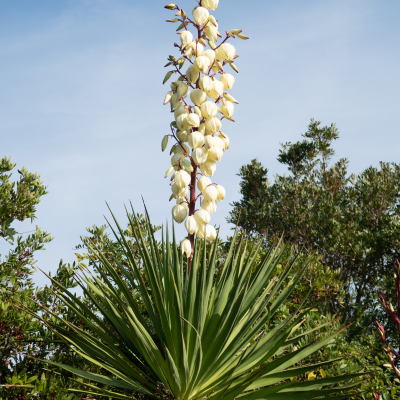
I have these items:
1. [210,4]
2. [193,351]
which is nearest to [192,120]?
[210,4]

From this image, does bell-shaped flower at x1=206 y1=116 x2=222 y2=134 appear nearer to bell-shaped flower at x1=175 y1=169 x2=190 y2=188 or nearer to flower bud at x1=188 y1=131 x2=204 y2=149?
flower bud at x1=188 y1=131 x2=204 y2=149

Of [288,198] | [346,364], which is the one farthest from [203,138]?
[288,198]

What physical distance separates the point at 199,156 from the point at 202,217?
35 cm

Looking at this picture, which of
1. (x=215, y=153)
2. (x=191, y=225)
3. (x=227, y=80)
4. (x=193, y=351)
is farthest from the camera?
(x=227, y=80)

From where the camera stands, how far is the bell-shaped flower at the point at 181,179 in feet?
7.23

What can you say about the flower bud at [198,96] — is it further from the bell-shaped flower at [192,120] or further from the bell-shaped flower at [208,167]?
the bell-shaped flower at [208,167]

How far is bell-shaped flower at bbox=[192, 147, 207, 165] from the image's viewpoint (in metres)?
2.26

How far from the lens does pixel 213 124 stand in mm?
2316

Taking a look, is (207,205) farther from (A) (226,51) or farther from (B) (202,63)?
(A) (226,51)

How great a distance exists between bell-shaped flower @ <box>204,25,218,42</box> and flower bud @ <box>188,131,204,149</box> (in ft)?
2.05

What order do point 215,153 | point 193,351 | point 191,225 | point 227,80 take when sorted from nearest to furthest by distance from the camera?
point 193,351 → point 191,225 → point 215,153 → point 227,80

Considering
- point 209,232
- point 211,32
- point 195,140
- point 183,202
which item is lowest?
point 209,232

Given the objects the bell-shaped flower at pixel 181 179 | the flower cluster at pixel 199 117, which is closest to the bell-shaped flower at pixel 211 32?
the flower cluster at pixel 199 117

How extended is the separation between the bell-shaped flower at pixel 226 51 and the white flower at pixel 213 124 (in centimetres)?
40
